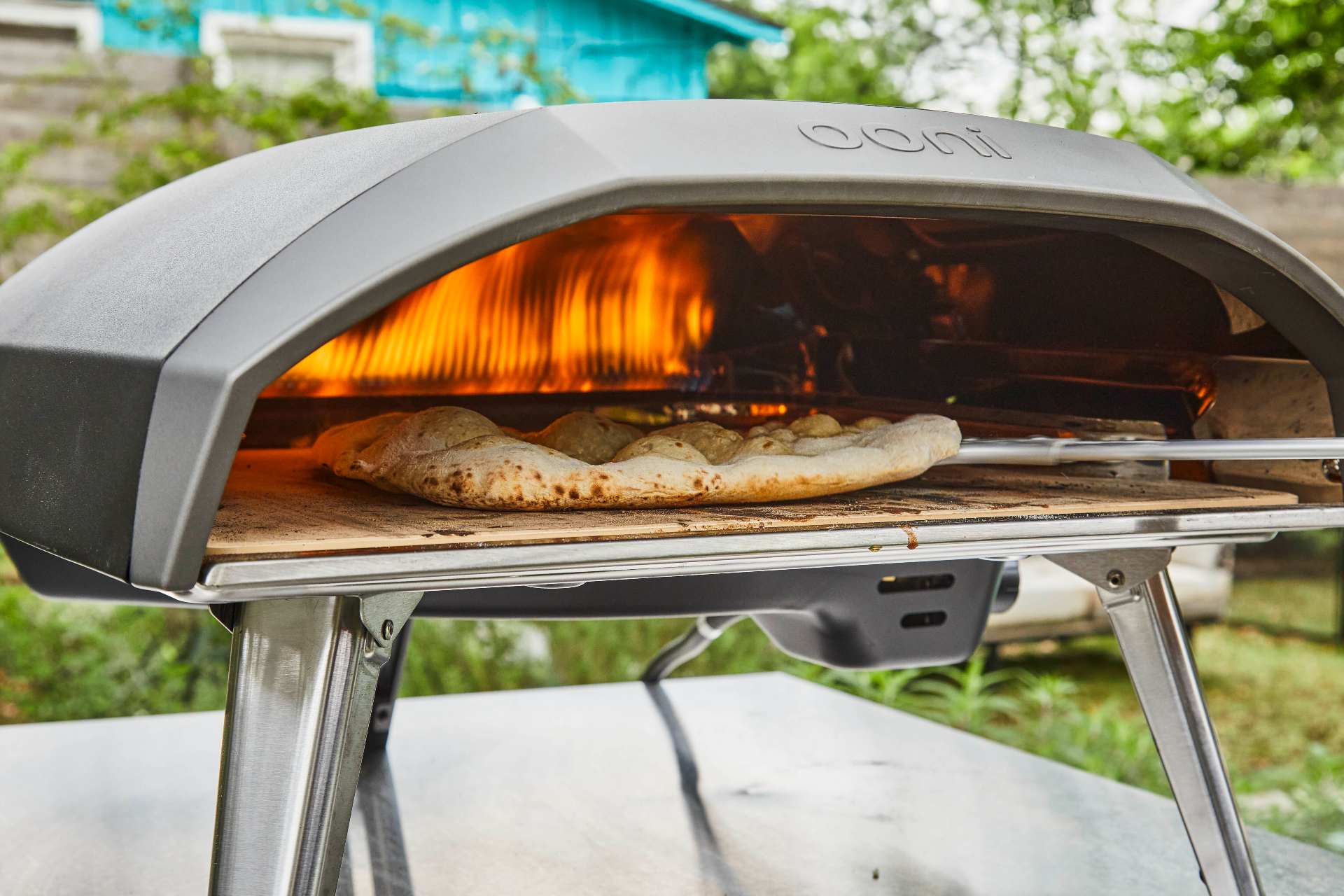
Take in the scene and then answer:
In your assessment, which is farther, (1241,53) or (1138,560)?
(1241,53)

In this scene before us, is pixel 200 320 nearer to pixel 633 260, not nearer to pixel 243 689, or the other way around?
pixel 243 689

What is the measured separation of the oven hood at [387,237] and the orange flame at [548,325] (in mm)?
526

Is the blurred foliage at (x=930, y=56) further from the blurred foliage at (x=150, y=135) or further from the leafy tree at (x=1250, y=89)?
the blurred foliage at (x=150, y=135)

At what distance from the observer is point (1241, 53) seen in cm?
656

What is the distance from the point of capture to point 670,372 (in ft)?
6.20

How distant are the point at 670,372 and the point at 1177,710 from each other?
0.89 m

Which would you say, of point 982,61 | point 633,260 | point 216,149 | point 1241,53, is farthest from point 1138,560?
point 982,61

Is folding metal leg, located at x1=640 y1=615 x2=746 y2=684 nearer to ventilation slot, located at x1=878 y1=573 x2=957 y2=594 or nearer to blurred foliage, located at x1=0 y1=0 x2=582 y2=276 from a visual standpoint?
ventilation slot, located at x1=878 y1=573 x2=957 y2=594

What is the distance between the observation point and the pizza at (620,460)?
1.10 metres

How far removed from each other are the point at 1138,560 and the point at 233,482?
0.97 metres

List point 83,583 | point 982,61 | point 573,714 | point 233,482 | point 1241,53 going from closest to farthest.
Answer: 1. point 233,482
2. point 83,583
3. point 573,714
4. point 1241,53
5. point 982,61

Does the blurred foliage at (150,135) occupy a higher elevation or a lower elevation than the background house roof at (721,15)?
lower

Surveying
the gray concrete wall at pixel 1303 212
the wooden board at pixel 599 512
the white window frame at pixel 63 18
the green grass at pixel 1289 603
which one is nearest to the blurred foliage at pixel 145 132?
A: the white window frame at pixel 63 18

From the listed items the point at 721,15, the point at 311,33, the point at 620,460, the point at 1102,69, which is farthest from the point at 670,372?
the point at 1102,69
